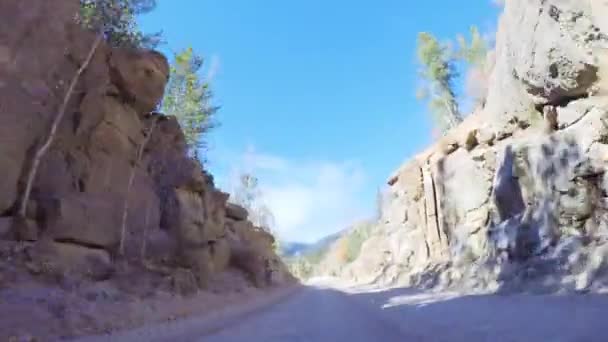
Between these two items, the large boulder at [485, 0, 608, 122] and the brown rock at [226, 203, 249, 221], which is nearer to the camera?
the large boulder at [485, 0, 608, 122]

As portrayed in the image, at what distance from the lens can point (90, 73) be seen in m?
15.4

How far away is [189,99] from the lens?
2997 cm

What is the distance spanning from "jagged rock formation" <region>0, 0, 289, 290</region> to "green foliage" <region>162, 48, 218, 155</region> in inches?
288

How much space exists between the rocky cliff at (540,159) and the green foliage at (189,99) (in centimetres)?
1782

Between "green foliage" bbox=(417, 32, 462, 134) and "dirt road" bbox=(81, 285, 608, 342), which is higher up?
"green foliage" bbox=(417, 32, 462, 134)

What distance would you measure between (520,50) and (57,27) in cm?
1835

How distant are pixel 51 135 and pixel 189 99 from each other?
17320 mm

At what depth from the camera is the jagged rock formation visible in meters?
12.4

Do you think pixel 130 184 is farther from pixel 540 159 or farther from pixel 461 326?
pixel 540 159

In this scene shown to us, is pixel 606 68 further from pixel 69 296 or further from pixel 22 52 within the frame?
pixel 22 52

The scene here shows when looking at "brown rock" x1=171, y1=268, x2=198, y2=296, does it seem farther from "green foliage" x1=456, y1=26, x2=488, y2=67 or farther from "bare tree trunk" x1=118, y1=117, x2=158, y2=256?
"green foliage" x1=456, y1=26, x2=488, y2=67

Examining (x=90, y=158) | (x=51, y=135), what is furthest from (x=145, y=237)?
(x=51, y=135)

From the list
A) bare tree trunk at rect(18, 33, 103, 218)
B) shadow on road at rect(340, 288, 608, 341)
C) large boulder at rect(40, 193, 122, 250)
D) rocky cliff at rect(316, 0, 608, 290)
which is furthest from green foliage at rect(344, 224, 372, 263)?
shadow on road at rect(340, 288, 608, 341)

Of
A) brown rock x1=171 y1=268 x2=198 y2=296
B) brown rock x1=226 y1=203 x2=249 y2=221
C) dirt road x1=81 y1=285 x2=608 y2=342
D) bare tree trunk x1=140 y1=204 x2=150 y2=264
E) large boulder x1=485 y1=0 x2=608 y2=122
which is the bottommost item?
dirt road x1=81 y1=285 x2=608 y2=342
